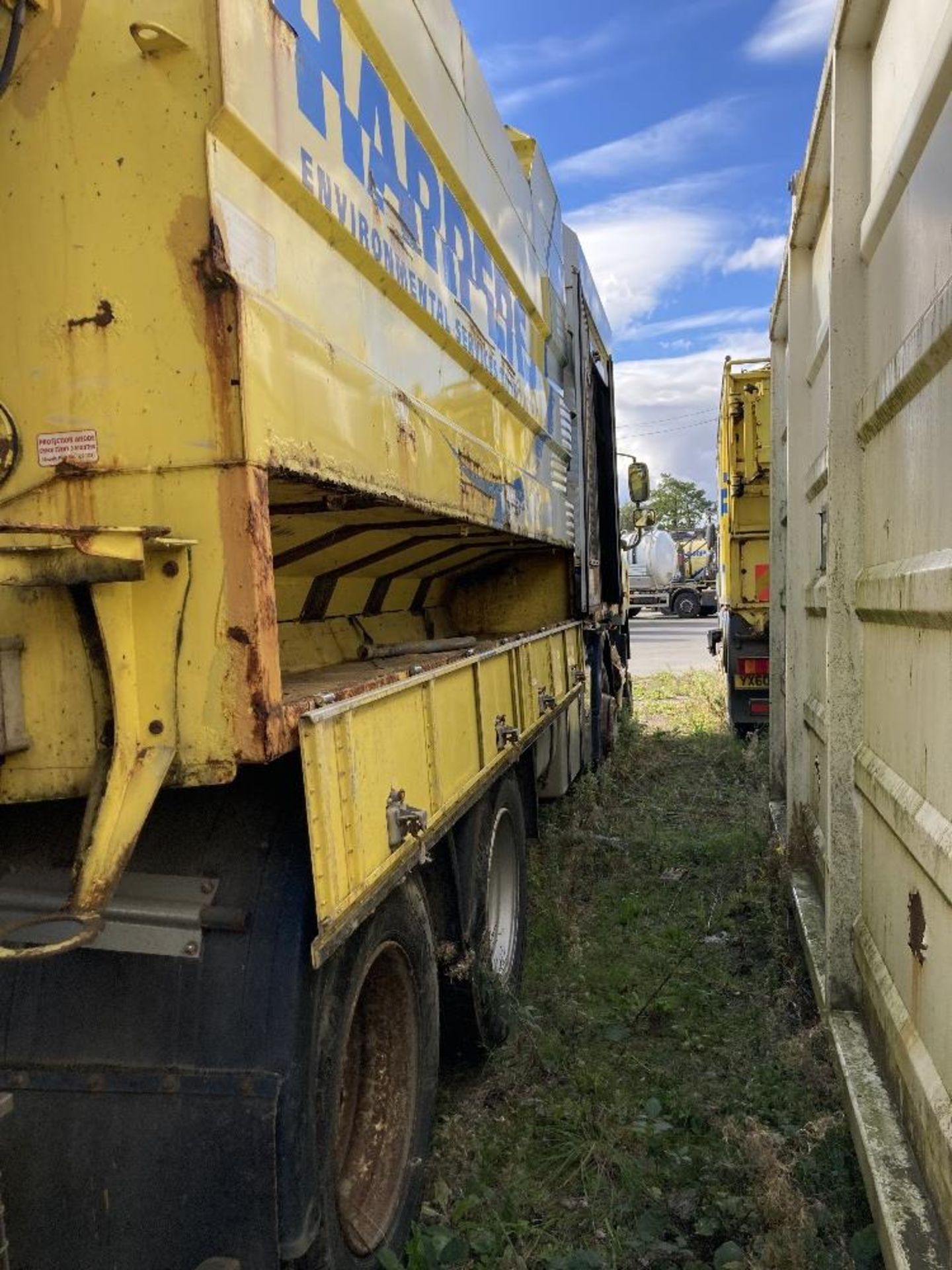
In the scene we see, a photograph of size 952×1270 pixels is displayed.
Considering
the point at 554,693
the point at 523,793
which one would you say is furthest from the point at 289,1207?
the point at 554,693

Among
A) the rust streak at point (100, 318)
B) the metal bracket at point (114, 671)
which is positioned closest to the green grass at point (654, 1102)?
the metal bracket at point (114, 671)

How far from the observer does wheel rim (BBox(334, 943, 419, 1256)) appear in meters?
2.22

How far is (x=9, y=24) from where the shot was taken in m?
1.63

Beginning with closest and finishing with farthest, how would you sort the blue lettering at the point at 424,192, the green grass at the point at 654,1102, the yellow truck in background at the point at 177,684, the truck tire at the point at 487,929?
the yellow truck in background at the point at 177,684, the green grass at the point at 654,1102, the blue lettering at the point at 424,192, the truck tire at the point at 487,929

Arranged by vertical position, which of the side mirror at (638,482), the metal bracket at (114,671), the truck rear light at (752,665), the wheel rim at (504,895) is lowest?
the wheel rim at (504,895)

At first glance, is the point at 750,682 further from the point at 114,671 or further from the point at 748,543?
the point at 114,671

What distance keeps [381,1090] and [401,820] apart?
2.26ft

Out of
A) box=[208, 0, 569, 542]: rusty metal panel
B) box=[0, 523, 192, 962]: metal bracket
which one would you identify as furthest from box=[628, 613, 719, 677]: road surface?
box=[0, 523, 192, 962]: metal bracket

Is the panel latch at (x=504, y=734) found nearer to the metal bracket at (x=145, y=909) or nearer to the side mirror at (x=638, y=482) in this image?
the metal bracket at (x=145, y=909)

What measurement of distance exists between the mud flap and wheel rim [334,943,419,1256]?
48 cm

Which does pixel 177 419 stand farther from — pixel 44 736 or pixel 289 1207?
pixel 289 1207

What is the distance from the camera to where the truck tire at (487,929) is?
292cm

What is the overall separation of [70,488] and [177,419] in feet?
0.74

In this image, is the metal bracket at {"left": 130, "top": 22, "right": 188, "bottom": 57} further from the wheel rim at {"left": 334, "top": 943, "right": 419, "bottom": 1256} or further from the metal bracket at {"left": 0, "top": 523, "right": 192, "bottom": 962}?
the wheel rim at {"left": 334, "top": 943, "right": 419, "bottom": 1256}
